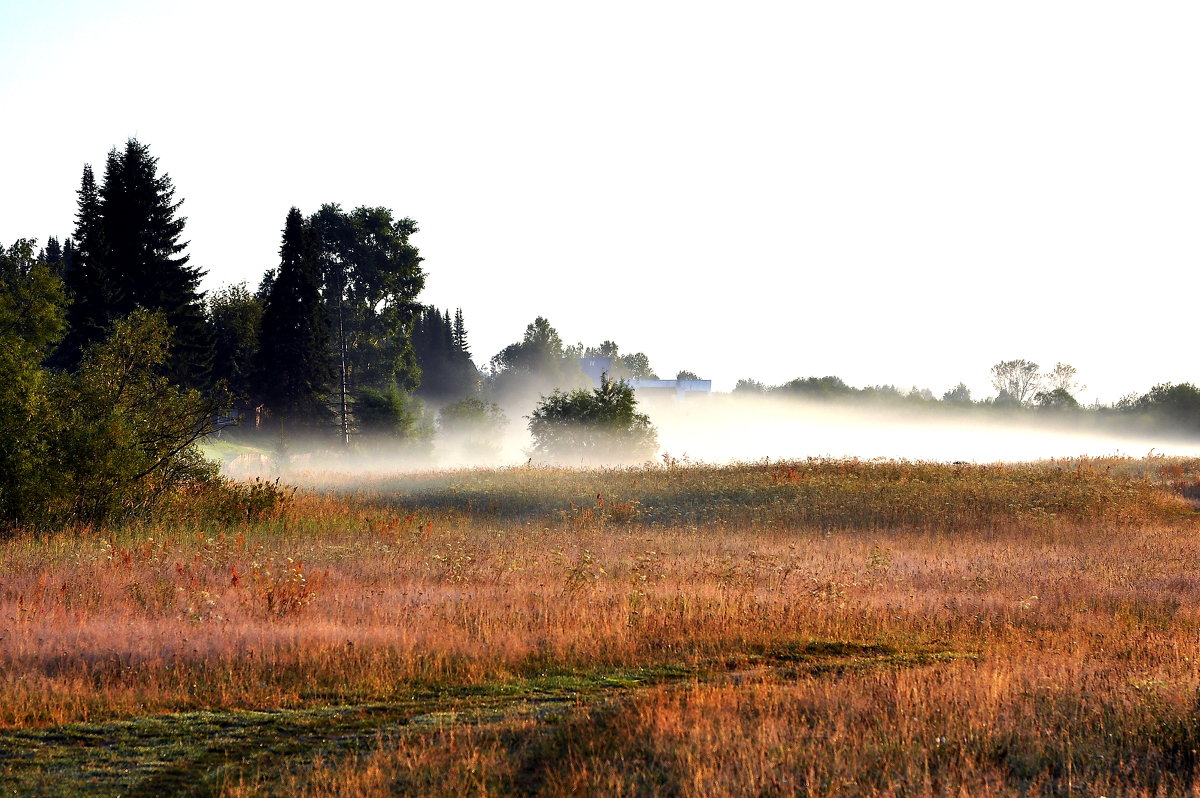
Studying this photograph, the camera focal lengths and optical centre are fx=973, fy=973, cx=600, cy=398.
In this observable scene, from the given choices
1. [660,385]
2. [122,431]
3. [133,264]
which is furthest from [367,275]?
[660,385]

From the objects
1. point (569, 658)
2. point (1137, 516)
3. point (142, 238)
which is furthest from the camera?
point (142, 238)

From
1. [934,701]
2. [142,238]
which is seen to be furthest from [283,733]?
[142,238]

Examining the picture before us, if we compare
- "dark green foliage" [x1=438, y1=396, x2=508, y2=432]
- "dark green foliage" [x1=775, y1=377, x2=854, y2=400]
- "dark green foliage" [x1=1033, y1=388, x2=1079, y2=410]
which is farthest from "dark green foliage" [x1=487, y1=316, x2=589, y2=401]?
"dark green foliage" [x1=1033, y1=388, x2=1079, y2=410]

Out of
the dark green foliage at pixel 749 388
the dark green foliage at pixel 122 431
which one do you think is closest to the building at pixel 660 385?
the dark green foliage at pixel 749 388

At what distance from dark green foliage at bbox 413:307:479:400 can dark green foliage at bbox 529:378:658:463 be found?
232 feet

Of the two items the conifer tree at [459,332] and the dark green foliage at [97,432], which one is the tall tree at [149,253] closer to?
the dark green foliage at [97,432]

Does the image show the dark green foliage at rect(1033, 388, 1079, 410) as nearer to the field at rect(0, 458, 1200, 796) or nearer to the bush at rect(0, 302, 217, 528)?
the field at rect(0, 458, 1200, 796)

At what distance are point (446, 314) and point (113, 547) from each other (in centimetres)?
12115

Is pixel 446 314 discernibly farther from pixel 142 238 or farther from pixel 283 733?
pixel 283 733

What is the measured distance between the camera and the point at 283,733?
7805 mm

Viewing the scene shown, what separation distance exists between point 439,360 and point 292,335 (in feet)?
239

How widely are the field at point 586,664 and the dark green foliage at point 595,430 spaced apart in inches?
1275

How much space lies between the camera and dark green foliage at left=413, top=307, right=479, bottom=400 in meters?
126

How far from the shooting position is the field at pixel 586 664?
6.85 m
